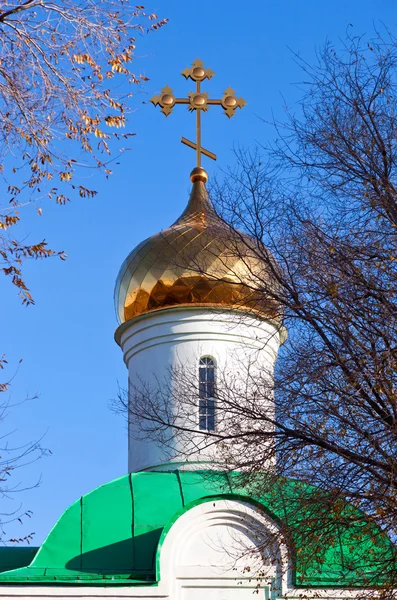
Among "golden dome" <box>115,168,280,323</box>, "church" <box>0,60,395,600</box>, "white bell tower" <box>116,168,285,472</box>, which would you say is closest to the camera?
"church" <box>0,60,395,600</box>

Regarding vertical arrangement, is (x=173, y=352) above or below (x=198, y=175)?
below

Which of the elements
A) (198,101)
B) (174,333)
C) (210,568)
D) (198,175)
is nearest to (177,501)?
(210,568)

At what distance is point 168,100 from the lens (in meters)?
17.2

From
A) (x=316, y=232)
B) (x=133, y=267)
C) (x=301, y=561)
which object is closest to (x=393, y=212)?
(x=316, y=232)

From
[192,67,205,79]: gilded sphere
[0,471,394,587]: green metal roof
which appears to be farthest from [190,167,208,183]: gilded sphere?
[0,471,394,587]: green metal roof

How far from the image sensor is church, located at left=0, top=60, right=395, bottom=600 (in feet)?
40.6

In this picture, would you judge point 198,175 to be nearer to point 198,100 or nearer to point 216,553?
point 198,100

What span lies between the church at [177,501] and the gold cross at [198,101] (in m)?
0.90

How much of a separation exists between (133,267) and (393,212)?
7.81 m

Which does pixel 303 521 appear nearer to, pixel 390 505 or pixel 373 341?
pixel 390 505

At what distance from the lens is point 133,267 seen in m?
15.9

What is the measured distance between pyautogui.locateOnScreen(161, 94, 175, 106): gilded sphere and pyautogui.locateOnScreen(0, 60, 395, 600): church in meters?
1.50

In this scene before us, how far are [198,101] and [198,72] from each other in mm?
473

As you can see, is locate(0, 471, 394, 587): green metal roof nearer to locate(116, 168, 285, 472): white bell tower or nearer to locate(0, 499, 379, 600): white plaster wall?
locate(0, 499, 379, 600): white plaster wall
